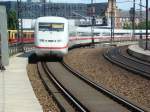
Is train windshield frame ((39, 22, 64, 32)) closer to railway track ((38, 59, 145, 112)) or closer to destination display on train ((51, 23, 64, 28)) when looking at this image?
destination display on train ((51, 23, 64, 28))

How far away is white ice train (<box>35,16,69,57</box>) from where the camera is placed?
1480 inches

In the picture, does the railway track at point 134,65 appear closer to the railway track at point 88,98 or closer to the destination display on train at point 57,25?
the railway track at point 88,98

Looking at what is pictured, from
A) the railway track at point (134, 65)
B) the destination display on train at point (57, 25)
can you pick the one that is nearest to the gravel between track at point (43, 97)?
the railway track at point (134, 65)

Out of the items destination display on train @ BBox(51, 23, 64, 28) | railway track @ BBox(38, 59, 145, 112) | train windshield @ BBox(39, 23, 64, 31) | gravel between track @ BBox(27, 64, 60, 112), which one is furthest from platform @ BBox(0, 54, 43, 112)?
destination display on train @ BBox(51, 23, 64, 28)

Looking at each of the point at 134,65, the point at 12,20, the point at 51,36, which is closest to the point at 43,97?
the point at 134,65

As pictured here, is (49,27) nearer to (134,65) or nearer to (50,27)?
(50,27)

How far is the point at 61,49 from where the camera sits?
124ft

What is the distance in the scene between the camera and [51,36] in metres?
37.8

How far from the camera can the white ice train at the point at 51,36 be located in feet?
123

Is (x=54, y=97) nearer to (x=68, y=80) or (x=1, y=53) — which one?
(x=68, y=80)

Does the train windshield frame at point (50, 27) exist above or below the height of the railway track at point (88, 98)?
above

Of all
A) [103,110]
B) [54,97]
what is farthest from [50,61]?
[103,110]

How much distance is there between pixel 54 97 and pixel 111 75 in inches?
393

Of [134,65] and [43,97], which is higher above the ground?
[43,97]
